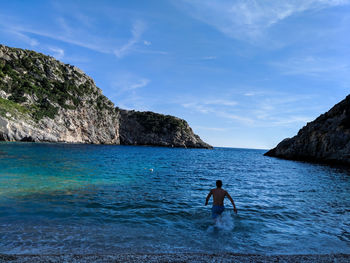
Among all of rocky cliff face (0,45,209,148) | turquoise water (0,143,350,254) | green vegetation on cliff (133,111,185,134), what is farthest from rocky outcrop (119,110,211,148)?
turquoise water (0,143,350,254)

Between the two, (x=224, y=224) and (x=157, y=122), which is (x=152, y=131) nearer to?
(x=157, y=122)

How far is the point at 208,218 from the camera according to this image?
35.0ft

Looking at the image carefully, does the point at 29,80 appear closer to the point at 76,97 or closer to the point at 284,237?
the point at 76,97

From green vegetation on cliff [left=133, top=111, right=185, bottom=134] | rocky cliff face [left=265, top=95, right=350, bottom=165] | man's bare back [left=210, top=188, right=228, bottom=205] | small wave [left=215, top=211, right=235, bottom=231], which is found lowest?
small wave [left=215, top=211, right=235, bottom=231]

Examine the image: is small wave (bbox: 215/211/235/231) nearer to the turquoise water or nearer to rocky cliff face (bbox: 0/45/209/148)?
the turquoise water

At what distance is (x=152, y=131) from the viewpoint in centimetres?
17762

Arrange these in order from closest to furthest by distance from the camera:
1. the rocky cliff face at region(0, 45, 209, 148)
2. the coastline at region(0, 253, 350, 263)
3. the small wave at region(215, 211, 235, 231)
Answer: the coastline at region(0, 253, 350, 263) < the small wave at region(215, 211, 235, 231) < the rocky cliff face at region(0, 45, 209, 148)

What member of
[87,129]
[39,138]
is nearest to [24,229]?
[39,138]

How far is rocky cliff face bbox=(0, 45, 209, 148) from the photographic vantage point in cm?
7831

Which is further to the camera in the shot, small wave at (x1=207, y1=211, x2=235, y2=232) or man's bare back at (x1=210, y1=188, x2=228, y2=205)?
man's bare back at (x1=210, y1=188, x2=228, y2=205)

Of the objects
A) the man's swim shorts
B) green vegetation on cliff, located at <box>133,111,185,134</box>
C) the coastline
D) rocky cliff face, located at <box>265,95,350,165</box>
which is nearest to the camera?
the coastline

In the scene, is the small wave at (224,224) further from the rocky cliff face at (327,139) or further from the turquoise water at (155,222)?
the rocky cliff face at (327,139)

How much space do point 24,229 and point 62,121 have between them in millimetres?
106338

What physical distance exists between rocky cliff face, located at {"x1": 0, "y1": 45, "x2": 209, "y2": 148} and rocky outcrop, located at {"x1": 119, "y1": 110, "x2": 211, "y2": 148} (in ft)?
13.5
